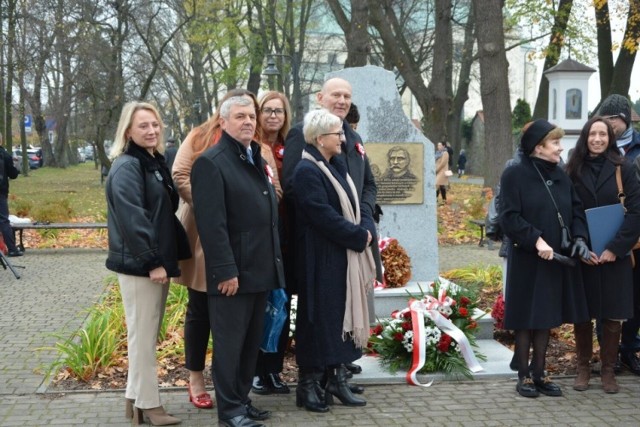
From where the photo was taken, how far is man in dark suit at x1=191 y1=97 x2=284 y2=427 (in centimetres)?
505

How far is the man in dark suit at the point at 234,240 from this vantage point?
505 cm

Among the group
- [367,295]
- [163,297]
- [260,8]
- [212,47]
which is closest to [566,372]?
[367,295]

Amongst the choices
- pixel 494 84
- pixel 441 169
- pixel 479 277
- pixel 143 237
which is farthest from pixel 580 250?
pixel 441 169

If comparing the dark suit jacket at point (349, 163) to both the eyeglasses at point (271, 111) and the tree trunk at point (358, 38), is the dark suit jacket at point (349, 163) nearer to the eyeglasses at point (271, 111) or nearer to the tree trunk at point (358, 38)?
the eyeglasses at point (271, 111)

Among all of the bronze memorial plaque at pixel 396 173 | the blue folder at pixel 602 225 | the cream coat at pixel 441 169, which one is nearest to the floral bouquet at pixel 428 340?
the blue folder at pixel 602 225

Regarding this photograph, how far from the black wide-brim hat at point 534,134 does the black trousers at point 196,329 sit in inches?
97.8

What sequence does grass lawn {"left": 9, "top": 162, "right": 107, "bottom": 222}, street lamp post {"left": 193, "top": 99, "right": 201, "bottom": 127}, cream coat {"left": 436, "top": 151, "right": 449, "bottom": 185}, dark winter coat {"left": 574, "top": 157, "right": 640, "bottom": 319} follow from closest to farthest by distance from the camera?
dark winter coat {"left": 574, "top": 157, "right": 640, "bottom": 319} → grass lawn {"left": 9, "top": 162, "right": 107, "bottom": 222} → cream coat {"left": 436, "top": 151, "right": 449, "bottom": 185} → street lamp post {"left": 193, "top": 99, "right": 201, "bottom": 127}

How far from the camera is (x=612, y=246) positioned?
6.12 m

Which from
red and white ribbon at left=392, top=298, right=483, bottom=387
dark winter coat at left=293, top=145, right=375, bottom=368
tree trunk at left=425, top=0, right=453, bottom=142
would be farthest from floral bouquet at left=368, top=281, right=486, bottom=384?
tree trunk at left=425, top=0, right=453, bottom=142

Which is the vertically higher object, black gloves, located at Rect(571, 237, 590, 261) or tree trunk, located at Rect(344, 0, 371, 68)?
tree trunk, located at Rect(344, 0, 371, 68)

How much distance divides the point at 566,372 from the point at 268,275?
2.89m

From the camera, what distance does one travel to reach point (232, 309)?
5203 mm

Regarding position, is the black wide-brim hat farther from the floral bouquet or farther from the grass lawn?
the grass lawn

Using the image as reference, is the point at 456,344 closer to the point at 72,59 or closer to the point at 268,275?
the point at 268,275
